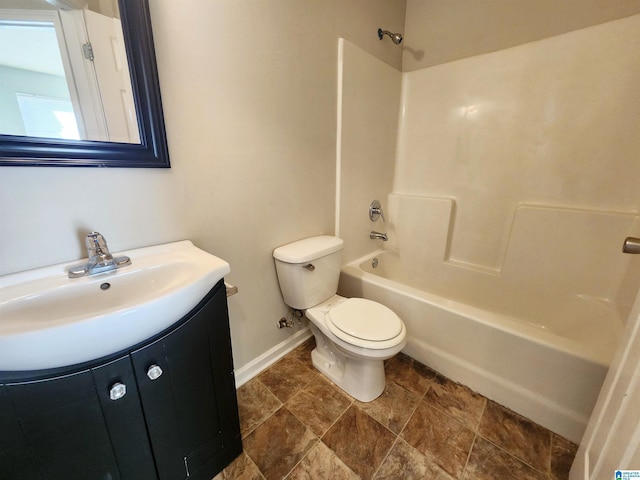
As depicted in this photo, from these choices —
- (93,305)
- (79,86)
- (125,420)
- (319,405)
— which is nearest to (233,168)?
(79,86)

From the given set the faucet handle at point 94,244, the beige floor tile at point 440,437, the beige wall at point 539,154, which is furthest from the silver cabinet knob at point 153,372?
the beige wall at point 539,154

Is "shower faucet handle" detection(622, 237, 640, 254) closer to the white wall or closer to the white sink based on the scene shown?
the white sink

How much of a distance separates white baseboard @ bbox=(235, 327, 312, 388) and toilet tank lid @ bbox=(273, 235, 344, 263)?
0.60 m

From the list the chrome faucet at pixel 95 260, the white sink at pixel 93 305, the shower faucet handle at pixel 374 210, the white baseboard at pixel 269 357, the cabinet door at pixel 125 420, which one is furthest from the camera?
the shower faucet handle at pixel 374 210

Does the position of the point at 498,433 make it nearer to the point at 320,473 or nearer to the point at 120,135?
the point at 320,473

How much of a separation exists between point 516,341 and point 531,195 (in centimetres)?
95

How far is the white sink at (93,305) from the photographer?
19.3 inches

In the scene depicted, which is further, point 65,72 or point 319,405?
point 319,405

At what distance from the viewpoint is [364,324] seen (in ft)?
3.99

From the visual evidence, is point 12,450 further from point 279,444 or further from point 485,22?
point 485,22

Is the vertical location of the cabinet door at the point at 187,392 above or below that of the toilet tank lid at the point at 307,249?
below

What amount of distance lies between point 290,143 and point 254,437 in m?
1.40

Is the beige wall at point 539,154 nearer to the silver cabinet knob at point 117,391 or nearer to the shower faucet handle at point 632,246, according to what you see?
the shower faucet handle at point 632,246

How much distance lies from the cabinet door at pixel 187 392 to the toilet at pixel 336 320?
517mm
